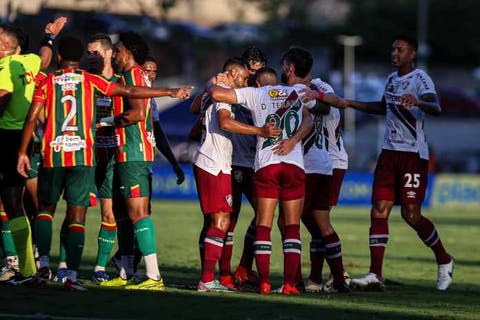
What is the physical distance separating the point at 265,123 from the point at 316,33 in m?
69.7

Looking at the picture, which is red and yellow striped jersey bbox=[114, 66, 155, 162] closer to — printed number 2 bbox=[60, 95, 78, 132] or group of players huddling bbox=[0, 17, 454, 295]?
group of players huddling bbox=[0, 17, 454, 295]

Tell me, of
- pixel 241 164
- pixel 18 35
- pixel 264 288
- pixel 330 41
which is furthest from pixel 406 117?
pixel 330 41

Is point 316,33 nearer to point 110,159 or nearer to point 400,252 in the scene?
point 400,252

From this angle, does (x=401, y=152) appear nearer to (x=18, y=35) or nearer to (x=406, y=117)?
(x=406, y=117)

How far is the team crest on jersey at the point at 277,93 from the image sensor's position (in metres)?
13.1

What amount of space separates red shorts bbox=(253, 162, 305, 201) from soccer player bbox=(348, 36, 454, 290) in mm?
1970

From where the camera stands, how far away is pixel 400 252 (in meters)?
23.2

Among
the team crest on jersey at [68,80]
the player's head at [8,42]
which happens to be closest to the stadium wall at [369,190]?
the player's head at [8,42]

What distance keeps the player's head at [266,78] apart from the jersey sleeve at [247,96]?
565 millimetres

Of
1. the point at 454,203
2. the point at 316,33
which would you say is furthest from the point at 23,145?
the point at 316,33

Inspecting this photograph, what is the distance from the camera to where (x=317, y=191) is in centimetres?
1420

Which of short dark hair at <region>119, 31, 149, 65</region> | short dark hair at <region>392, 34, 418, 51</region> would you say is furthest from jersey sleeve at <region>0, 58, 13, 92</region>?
short dark hair at <region>392, 34, 418, 51</region>

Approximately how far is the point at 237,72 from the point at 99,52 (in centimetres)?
153

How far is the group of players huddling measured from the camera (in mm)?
12547
